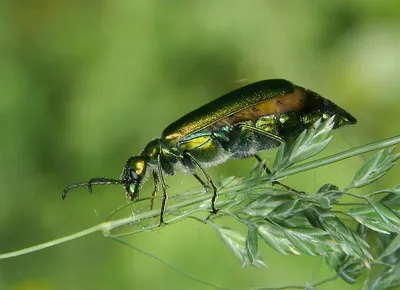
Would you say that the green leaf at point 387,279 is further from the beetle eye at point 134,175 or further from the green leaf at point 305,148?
the beetle eye at point 134,175

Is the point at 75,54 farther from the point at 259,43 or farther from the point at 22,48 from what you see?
the point at 259,43

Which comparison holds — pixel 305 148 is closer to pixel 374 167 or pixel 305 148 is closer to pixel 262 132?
pixel 374 167

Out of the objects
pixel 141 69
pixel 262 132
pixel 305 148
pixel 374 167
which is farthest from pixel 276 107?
pixel 141 69

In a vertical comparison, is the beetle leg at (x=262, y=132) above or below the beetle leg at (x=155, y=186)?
above

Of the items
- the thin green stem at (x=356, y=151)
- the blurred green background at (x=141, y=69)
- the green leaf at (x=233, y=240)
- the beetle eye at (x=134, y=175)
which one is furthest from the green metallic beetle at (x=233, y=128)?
the blurred green background at (x=141, y=69)

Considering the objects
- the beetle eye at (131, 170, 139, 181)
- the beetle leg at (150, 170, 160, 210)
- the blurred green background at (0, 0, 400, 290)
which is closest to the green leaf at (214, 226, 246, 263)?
the beetle leg at (150, 170, 160, 210)

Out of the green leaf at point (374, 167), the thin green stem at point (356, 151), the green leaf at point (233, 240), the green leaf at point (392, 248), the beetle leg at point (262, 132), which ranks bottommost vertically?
the green leaf at point (392, 248)
